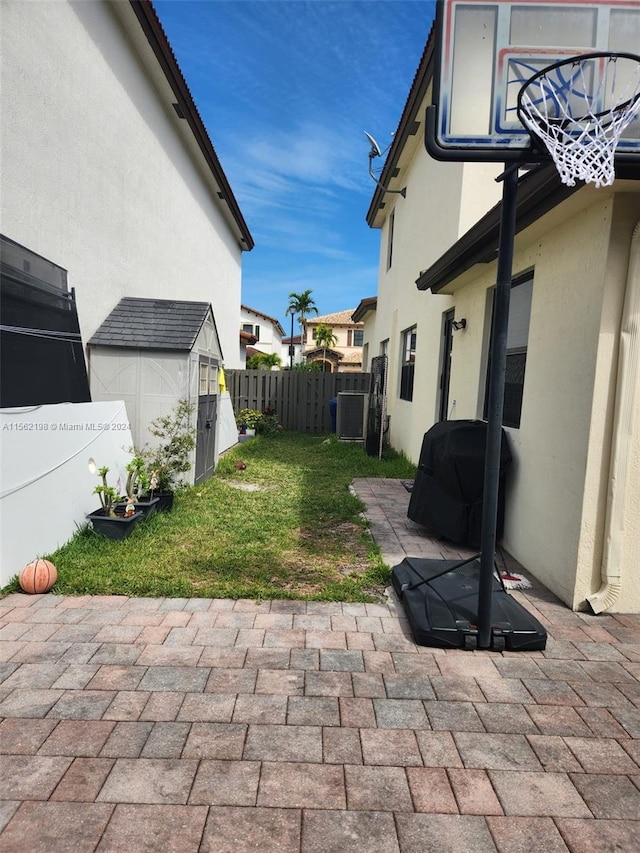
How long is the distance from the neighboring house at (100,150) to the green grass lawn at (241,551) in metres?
2.17

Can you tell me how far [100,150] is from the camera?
568cm

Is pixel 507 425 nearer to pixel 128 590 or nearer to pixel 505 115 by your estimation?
pixel 505 115

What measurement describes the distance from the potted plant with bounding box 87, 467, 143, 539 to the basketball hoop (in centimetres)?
409

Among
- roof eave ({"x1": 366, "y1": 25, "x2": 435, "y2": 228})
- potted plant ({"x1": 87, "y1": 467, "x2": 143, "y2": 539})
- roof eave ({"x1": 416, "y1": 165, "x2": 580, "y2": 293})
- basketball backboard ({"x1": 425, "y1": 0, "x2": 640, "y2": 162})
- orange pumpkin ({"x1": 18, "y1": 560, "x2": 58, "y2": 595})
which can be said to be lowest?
orange pumpkin ({"x1": 18, "y1": 560, "x2": 58, "y2": 595})

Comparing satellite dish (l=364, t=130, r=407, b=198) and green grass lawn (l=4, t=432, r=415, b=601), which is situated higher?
satellite dish (l=364, t=130, r=407, b=198)

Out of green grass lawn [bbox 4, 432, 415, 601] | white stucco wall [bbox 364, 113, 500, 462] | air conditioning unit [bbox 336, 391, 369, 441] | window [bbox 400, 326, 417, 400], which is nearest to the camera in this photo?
green grass lawn [bbox 4, 432, 415, 601]

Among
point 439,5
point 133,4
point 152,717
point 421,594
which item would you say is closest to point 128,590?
point 152,717

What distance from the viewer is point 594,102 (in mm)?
2775

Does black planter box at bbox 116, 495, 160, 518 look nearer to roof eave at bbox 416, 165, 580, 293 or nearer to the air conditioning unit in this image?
roof eave at bbox 416, 165, 580, 293

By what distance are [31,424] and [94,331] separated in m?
2.44

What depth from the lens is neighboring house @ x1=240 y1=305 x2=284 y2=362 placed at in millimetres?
41344

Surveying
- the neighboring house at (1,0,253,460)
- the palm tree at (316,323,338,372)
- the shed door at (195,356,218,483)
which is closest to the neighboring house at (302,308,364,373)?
the palm tree at (316,323,338,372)

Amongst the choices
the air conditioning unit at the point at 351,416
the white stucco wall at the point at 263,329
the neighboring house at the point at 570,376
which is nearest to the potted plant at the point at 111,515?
the neighboring house at the point at 570,376

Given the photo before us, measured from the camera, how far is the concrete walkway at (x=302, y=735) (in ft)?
5.69
